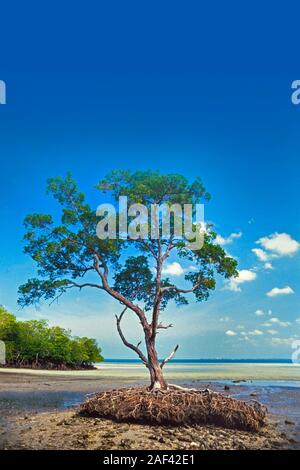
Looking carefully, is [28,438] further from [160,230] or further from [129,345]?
[160,230]

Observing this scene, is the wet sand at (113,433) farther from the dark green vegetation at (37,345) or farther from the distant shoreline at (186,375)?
the dark green vegetation at (37,345)

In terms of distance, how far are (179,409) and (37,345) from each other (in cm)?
3925

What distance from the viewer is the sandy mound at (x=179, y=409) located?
589 inches

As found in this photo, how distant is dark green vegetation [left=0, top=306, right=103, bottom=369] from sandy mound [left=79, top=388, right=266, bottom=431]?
36.3 m

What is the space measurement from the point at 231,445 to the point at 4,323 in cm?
4280

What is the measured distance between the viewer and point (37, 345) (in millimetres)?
51219

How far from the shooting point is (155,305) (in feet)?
61.0

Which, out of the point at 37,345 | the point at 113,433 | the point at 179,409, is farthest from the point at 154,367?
the point at 37,345

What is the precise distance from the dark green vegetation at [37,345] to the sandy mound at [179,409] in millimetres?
36316

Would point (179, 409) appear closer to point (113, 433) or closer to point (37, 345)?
point (113, 433)

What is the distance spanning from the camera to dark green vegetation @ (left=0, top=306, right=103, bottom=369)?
165 ft

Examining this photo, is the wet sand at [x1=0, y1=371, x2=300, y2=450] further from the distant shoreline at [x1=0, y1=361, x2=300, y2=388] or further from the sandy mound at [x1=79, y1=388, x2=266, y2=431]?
the distant shoreline at [x1=0, y1=361, x2=300, y2=388]
